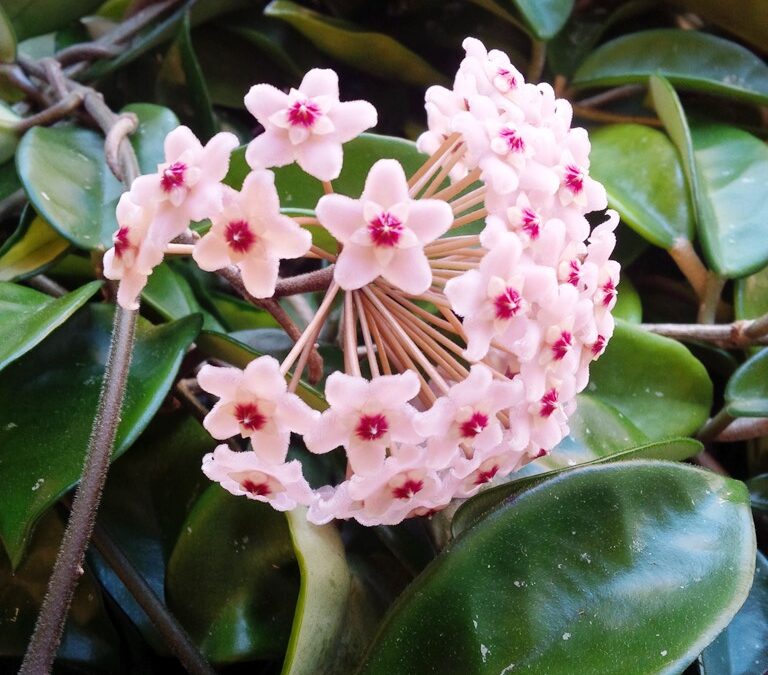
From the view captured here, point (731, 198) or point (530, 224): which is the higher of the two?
point (530, 224)

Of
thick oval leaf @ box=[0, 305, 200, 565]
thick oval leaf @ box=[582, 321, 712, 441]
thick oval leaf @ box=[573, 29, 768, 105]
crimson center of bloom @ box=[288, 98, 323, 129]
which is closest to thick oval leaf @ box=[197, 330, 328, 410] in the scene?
thick oval leaf @ box=[0, 305, 200, 565]

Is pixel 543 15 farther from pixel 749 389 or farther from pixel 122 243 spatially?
pixel 122 243

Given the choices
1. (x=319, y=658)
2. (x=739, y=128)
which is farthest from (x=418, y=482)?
(x=739, y=128)

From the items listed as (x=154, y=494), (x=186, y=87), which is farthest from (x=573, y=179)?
(x=186, y=87)

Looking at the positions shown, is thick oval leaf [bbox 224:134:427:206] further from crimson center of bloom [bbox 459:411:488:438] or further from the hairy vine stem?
crimson center of bloom [bbox 459:411:488:438]

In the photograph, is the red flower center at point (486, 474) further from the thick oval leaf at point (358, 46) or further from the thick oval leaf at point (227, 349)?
the thick oval leaf at point (358, 46)

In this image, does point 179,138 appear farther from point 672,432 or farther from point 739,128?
point 739,128
